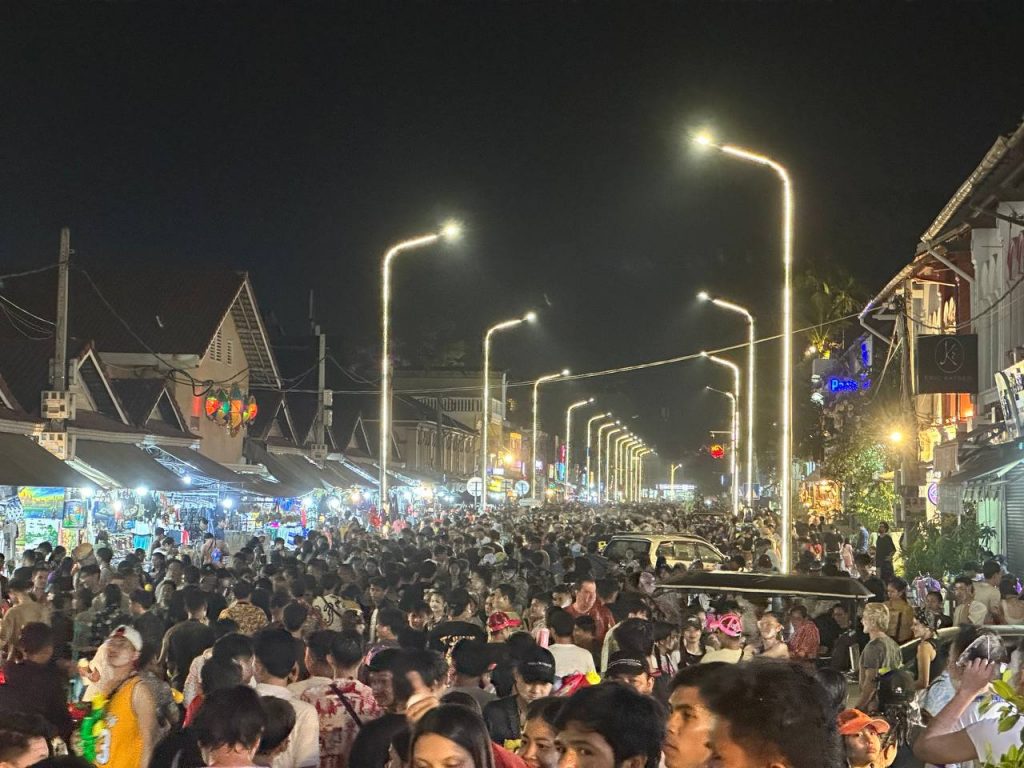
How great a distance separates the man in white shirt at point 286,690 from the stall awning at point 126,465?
2207 centimetres

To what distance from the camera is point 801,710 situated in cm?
357

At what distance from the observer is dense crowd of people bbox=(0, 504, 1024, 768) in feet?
17.1

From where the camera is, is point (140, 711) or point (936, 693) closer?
point (140, 711)

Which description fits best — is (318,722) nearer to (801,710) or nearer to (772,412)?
(801,710)

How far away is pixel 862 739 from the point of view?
6586 mm

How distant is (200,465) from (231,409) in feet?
21.3

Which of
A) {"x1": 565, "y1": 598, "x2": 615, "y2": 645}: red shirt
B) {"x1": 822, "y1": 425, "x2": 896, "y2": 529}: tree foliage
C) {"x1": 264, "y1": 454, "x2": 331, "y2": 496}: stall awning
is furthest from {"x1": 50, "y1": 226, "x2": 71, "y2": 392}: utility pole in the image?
{"x1": 822, "y1": 425, "x2": 896, "y2": 529}: tree foliage

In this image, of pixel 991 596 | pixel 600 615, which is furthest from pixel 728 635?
pixel 991 596

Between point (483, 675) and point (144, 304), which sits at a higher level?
point (144, 304)

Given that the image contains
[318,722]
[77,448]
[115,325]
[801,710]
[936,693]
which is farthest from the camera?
[115,325]

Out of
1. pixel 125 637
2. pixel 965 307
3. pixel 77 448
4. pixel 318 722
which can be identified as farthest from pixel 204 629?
pixel 965 307

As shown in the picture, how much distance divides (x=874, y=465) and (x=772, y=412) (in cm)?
3028

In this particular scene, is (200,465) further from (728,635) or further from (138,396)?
(728,635)

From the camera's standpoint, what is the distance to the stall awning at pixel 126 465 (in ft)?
97.5
